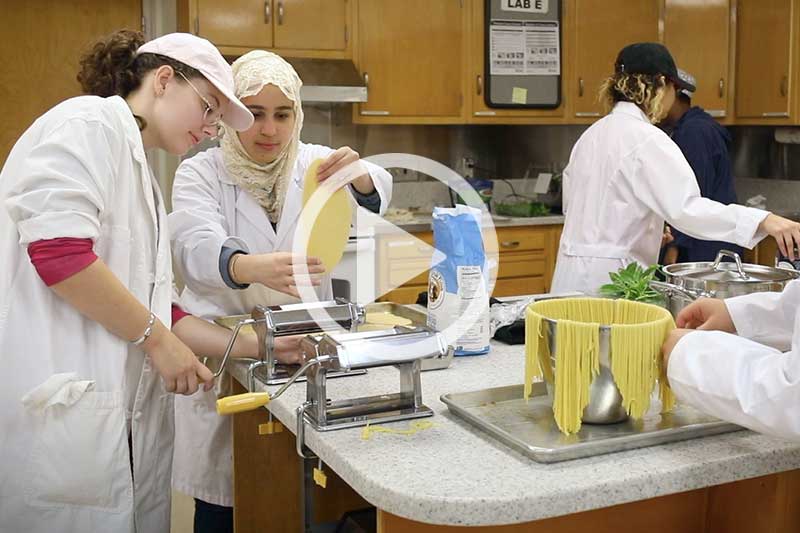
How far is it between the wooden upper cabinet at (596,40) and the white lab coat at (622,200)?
5.94 feet

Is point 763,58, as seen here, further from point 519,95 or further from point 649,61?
point 649,61

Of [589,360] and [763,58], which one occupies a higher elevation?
[763,58]

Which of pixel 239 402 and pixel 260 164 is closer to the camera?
pixel 239 402

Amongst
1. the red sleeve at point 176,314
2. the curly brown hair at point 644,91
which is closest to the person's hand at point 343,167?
the red sleeve at point 176,314

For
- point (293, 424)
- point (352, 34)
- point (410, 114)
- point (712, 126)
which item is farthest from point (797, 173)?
point (293, 424)

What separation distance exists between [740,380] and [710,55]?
13.7ft

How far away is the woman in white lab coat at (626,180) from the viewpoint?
267cm

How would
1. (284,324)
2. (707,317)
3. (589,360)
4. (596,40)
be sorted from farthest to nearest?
(596,40)
(284,324)
(707,317)
(589,360)

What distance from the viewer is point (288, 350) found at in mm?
1558

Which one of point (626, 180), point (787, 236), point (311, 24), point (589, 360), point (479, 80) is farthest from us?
point (479, 80)

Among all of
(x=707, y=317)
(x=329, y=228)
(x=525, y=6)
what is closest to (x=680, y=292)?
(x=707, y=317)

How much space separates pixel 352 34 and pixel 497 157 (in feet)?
4.28

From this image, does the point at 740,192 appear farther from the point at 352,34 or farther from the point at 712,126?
the point at 352,34
